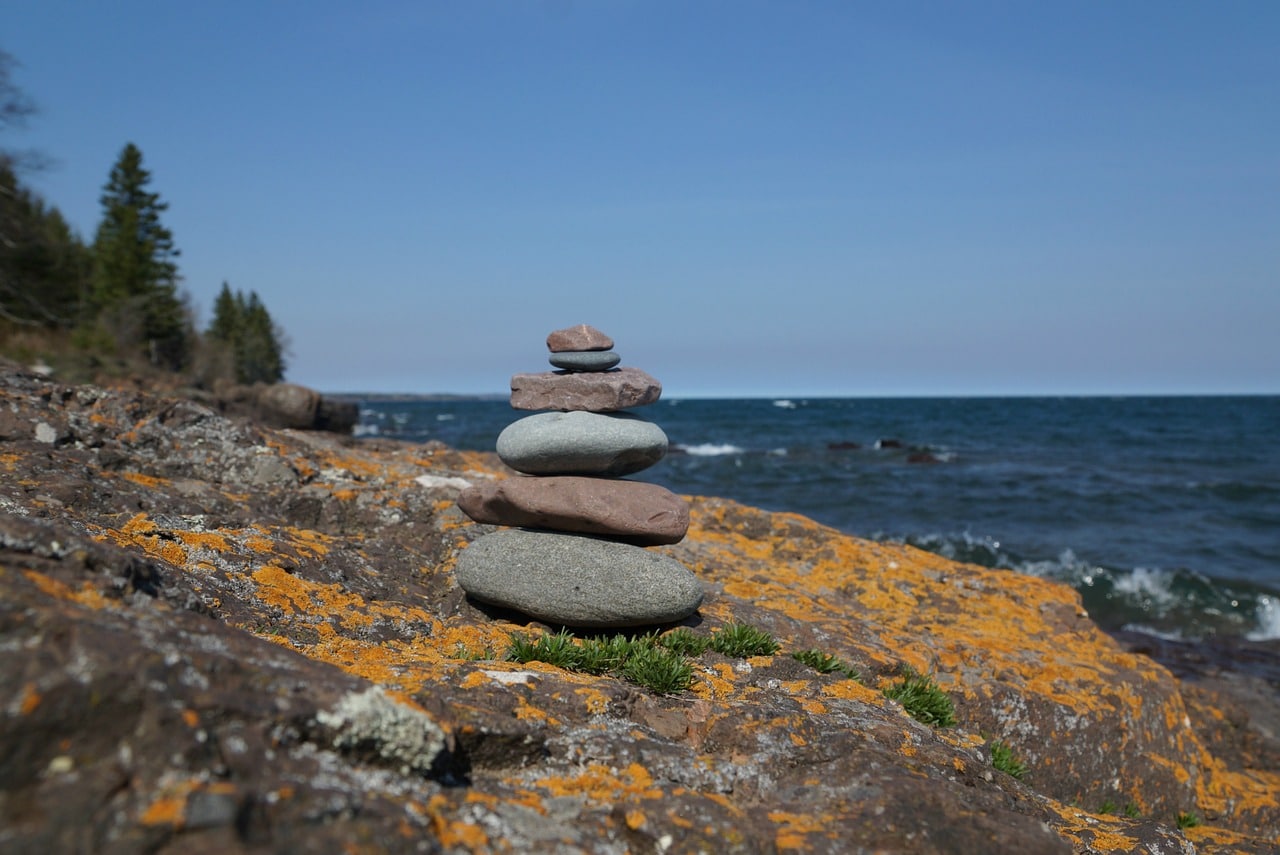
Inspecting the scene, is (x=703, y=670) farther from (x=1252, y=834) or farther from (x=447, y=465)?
(x=447, y=465)

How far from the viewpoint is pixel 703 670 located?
6512mm

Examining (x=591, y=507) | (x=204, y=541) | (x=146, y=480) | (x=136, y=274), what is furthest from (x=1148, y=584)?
(x=136, y=274)

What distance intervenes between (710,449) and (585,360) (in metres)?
51.4

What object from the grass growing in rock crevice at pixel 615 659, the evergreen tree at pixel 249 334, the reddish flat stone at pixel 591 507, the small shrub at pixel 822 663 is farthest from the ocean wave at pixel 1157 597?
the evergreen tree at pixel 249 334

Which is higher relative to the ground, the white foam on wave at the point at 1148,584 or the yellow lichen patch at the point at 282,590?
the yellow lichen patch at the point at 282,590

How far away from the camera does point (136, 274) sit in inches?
2357

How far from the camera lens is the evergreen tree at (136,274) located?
5556 centimetres

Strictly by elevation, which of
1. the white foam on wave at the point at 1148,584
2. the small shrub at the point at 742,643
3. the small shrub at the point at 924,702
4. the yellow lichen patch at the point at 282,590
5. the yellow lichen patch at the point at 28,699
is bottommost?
the white foam on wave at the point at 1148,584

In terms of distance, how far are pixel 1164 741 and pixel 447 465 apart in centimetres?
1016

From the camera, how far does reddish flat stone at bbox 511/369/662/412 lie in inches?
314

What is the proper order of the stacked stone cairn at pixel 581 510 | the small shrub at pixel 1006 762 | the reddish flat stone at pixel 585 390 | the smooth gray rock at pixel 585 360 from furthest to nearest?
the smooth gray rock at pixel 585 360 < the reddish flat stone at pixel 585 390 < the stacked stone cairn at pixel 581 510 < the small shrub at pixel 1006 762

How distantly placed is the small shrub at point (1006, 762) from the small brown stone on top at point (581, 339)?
507 cm

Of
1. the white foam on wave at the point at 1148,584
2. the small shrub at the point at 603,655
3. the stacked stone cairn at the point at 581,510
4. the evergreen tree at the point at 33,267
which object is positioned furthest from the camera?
the evergreen tree at the point at 33,267

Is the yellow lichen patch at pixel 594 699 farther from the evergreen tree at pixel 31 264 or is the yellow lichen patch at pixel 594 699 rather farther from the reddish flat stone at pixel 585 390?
the evergreen tree at pixel 31 264
